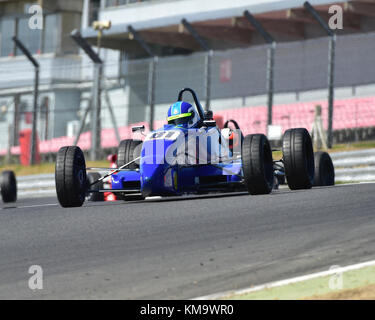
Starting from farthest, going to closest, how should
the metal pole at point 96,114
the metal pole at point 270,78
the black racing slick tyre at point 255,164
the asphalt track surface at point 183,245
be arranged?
the metal pole at point 96,114, the metal pole at point 270,78, the black racing slick tyre at point 255,164, the asphalt track surface at point 183,245

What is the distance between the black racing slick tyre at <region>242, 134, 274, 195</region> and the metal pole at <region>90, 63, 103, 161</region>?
10208mm

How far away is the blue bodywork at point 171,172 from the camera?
34.8 feet

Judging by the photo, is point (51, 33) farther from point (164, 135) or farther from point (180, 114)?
point (164, 135)

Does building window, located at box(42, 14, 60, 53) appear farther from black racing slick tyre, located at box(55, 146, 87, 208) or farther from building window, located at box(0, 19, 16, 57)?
black racing slick tyre, located at box(55, 146, 87, 208)

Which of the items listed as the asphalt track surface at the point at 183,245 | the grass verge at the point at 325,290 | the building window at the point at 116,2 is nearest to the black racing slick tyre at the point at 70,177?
the asphalt track surface at the point at 183,245

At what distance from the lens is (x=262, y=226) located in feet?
27.5

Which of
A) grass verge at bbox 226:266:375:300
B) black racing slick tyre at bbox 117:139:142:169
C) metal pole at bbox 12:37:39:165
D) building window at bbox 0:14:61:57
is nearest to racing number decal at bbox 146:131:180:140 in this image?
black racing slick tyre at bbox 117:139:142:169

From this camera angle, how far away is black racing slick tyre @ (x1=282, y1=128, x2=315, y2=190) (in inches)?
433

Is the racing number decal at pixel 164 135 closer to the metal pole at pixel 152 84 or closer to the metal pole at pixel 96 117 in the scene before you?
the metal pole at pixel 152 84

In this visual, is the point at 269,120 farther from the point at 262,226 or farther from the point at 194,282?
the point at 194,282

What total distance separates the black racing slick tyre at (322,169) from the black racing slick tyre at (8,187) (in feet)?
16.3

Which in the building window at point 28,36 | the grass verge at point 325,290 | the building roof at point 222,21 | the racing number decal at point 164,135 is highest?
the building window at point 28,36

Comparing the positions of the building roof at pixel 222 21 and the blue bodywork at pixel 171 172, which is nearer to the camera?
the blue bodywork at pixel 171 172
